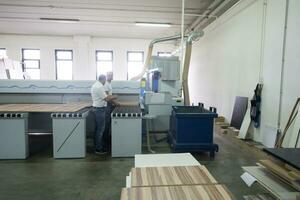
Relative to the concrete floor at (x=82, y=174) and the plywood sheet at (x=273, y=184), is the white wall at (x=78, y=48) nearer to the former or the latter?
the concrete floor at (x=82, y=174)

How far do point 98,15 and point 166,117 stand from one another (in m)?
4.22

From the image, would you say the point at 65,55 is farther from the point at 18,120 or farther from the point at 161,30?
the point at 18,120

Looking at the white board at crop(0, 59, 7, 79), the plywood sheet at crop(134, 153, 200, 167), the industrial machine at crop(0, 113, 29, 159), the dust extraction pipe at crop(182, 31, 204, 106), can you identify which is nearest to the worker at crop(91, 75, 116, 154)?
the industrial machine at crop(0, 113, 29, 159)

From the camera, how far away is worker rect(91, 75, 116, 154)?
3.94 metres

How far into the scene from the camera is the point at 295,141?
3139 mm

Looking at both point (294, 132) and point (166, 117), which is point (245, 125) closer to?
point (294, 132)

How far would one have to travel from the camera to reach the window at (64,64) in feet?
33.9

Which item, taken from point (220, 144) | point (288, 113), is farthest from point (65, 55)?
point (288, 113)

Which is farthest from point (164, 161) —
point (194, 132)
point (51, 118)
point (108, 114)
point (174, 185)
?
point (51, 118)

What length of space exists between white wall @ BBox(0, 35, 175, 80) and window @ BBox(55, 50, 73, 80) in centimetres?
21

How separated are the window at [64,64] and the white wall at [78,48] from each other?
21cm

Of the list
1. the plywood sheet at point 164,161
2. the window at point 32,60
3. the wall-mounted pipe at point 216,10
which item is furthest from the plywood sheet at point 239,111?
the window at point 32,60

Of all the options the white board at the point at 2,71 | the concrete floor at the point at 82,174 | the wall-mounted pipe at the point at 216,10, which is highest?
the wall-mounted pipe at the point at 216,10

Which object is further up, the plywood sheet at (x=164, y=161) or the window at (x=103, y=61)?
the window at (x=103, y=61)
